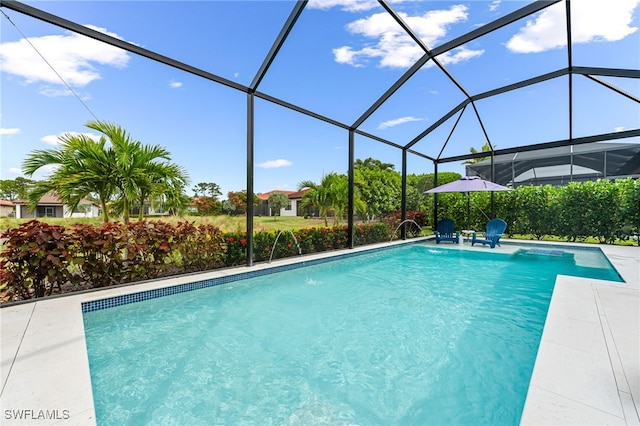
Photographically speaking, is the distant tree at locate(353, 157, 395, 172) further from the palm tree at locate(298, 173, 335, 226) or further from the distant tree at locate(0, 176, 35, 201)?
the distant tree at locate(0, 176, 35, 201)

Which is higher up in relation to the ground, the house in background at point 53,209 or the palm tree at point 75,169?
the palm tree at point 75,169

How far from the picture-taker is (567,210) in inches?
436

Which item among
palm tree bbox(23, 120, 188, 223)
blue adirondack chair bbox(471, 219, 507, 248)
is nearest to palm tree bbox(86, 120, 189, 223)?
palm tree bbox(23, 120, 188, 223)

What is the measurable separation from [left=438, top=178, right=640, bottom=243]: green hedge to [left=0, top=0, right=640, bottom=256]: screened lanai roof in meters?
2.27

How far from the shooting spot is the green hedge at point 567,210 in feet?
32.6

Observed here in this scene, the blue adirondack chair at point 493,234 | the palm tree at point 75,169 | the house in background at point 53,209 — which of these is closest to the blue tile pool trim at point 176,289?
the house in background at point 53,209

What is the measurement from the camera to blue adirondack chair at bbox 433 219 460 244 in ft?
37.6

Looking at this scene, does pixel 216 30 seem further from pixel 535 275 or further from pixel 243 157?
pixel 535 275

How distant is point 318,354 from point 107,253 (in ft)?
12.5

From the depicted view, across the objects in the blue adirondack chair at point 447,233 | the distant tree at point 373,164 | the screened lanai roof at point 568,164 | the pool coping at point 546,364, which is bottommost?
the pool coping at point 546,364

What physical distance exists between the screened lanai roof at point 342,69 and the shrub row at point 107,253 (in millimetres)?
1288

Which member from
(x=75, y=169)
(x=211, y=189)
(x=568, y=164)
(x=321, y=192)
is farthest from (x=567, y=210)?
(x=75, y=169)

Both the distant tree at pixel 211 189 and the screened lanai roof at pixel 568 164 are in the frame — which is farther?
the screened lanai roof at pixel 568 164

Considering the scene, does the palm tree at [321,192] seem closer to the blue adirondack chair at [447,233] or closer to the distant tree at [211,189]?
the distant tree at [211,189]
